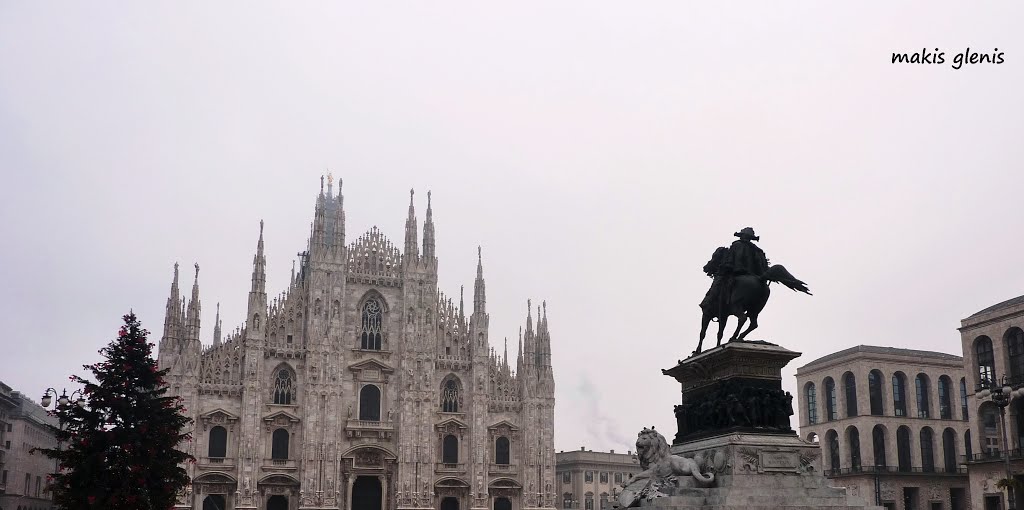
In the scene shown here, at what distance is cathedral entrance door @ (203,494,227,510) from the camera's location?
54125 millimetres

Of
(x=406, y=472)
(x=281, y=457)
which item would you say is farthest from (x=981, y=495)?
(x=281, y=457)

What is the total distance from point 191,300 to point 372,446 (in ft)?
45.1

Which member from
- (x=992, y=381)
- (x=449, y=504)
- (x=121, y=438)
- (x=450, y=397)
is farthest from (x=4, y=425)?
(x=992, y=381)

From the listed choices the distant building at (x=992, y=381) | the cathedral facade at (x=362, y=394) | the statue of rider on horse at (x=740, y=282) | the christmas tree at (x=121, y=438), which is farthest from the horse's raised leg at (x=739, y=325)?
the cathedral facade at (x=362, y=394)

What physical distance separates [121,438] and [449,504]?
31880mm

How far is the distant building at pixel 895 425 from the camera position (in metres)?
66.2

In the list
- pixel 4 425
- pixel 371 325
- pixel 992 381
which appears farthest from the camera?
pixel 371 325

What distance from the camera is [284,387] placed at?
2260 inches

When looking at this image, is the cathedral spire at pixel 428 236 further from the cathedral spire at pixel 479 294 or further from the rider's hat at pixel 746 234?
the rider's hat at pixel 746 234

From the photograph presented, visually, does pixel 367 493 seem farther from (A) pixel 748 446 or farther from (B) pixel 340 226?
(A) pixel 748 446

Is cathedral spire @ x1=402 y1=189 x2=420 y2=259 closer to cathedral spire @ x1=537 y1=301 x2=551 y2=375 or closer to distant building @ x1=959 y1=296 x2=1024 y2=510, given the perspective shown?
cathedral spire @ x1=537 y1=301 x2=551 y2=375

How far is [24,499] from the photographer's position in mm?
61344

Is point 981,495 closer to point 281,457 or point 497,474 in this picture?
point 497,474

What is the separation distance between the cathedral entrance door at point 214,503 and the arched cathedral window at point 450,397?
1389 centimetres
